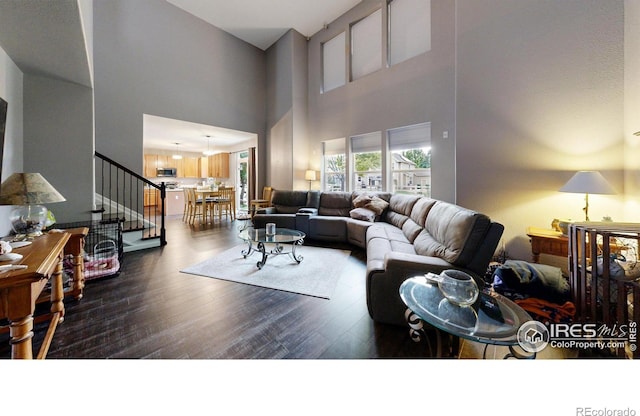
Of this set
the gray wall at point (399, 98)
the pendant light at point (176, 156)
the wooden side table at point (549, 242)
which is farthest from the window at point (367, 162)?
the pendant light at point (176, 156)

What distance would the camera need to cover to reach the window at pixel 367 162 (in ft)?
16.8

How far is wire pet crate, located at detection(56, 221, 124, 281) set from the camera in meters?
2.59

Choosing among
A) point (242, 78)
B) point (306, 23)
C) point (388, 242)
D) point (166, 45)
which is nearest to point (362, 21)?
point (306, 23)

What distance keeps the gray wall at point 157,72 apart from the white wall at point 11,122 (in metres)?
1.44

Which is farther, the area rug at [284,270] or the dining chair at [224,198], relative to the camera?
the dining chair at [224,198]

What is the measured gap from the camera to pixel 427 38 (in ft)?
13.9

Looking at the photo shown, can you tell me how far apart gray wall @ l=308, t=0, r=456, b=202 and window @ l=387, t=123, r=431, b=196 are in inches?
6.5

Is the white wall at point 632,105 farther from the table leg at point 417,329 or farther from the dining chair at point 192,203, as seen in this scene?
the dining chair at point 192,203

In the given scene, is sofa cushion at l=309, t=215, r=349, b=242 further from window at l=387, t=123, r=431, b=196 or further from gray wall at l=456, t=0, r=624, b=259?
gray wall at l=456, t=0, r=624, b=259

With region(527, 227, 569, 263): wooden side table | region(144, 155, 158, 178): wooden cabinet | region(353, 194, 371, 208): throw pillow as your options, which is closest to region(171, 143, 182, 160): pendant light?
region(144, 155, 158, 178): wooden cabinet

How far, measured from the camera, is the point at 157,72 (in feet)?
14.9

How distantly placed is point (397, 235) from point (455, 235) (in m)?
1.42

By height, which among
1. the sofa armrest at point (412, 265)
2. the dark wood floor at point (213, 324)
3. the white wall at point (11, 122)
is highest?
the white wall at point (11, 122)
